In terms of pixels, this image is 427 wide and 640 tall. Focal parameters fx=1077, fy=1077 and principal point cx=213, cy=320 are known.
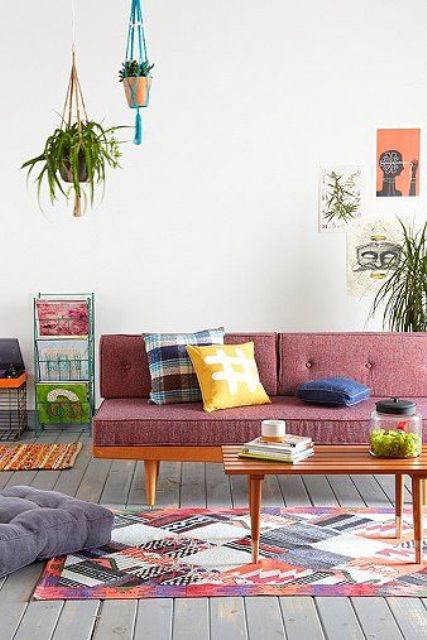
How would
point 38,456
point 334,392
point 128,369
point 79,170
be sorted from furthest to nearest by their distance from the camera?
point 38,456 < point 128,369 < point 334,392 < point 79,170

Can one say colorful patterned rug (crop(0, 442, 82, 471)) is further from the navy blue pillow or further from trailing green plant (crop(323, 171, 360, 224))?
trailing green plant (crop(323, 171, 360, 224))

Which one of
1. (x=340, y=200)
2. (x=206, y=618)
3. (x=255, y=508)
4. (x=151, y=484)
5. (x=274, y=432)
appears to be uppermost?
(x=340, y=200)

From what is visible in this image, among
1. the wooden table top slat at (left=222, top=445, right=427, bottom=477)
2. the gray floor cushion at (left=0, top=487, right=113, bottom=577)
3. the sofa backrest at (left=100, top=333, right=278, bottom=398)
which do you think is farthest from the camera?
the sofa backrest at (left=100, top=333, right=278, bottom=398)

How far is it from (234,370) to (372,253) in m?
1.84

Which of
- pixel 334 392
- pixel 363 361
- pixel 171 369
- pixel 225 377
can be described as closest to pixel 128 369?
pixel 171 369

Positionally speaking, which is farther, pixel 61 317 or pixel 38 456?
pixel 61 317

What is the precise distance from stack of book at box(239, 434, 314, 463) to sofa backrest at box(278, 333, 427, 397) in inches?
56.5

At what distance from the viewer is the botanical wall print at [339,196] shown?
22.2 ft

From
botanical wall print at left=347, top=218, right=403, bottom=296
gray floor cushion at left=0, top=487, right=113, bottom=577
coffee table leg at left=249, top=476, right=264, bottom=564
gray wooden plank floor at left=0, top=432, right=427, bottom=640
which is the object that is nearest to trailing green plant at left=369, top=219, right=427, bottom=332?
botanical wall print at left=347, top=218, right=403, bottom=296

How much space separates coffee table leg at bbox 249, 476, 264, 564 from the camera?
4.02 meters

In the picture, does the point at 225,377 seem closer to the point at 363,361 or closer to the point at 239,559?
the point at 363,361

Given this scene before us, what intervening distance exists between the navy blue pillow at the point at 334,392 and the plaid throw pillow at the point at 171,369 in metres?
0.54

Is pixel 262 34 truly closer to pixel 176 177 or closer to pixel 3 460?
pixel 176 177

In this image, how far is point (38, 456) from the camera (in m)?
6.04
